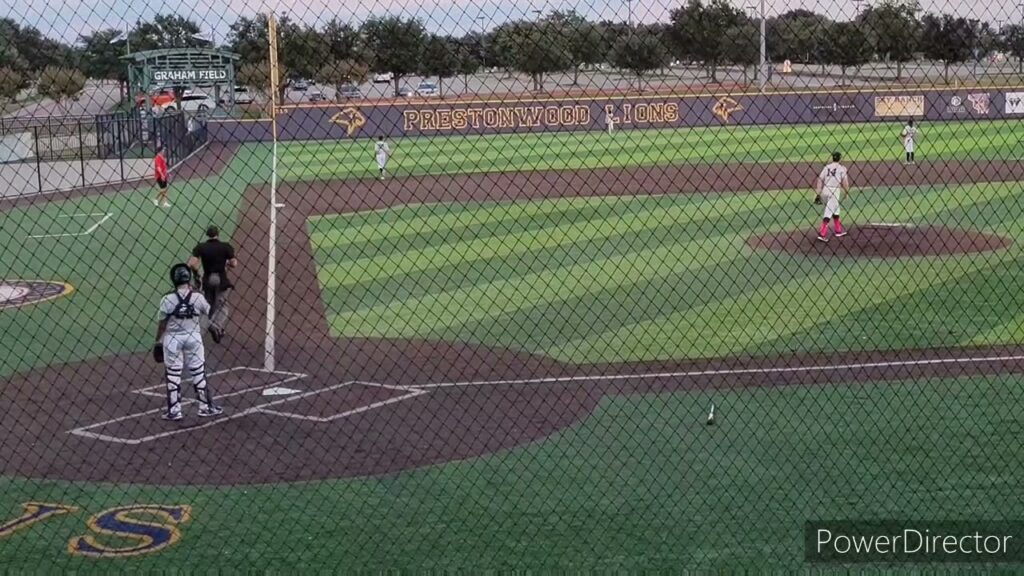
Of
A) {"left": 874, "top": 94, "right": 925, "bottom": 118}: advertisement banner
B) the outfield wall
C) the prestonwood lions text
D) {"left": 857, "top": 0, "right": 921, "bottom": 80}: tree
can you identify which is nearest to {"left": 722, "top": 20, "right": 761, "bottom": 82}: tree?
{"left": 857, "top": 0, "right": 921, "bottom": 80}: tree

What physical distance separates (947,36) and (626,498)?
449cm

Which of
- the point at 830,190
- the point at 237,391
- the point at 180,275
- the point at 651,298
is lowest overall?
the point at 651,298

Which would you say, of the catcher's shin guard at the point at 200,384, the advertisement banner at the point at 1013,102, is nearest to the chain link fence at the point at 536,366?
the catcher's shin guard at the point at 200,384

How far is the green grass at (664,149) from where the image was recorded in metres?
39.6

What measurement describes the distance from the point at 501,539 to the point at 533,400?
418 cm

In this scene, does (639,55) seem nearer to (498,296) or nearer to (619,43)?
(619,43)

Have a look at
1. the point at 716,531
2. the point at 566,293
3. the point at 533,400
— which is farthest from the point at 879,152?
the point at 716,531

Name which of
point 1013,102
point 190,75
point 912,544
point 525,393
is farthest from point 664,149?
point 912,544

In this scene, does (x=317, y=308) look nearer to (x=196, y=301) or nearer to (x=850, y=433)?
(x=196, y=301)

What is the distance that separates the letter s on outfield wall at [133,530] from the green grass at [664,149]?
28.6 metres

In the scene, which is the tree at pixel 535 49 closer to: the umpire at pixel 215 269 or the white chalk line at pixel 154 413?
the white chalk line at pixel 154 413

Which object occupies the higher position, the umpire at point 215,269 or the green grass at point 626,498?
the umpire at point 215,269

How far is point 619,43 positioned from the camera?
12461mm

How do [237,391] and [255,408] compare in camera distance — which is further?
[237,391]
